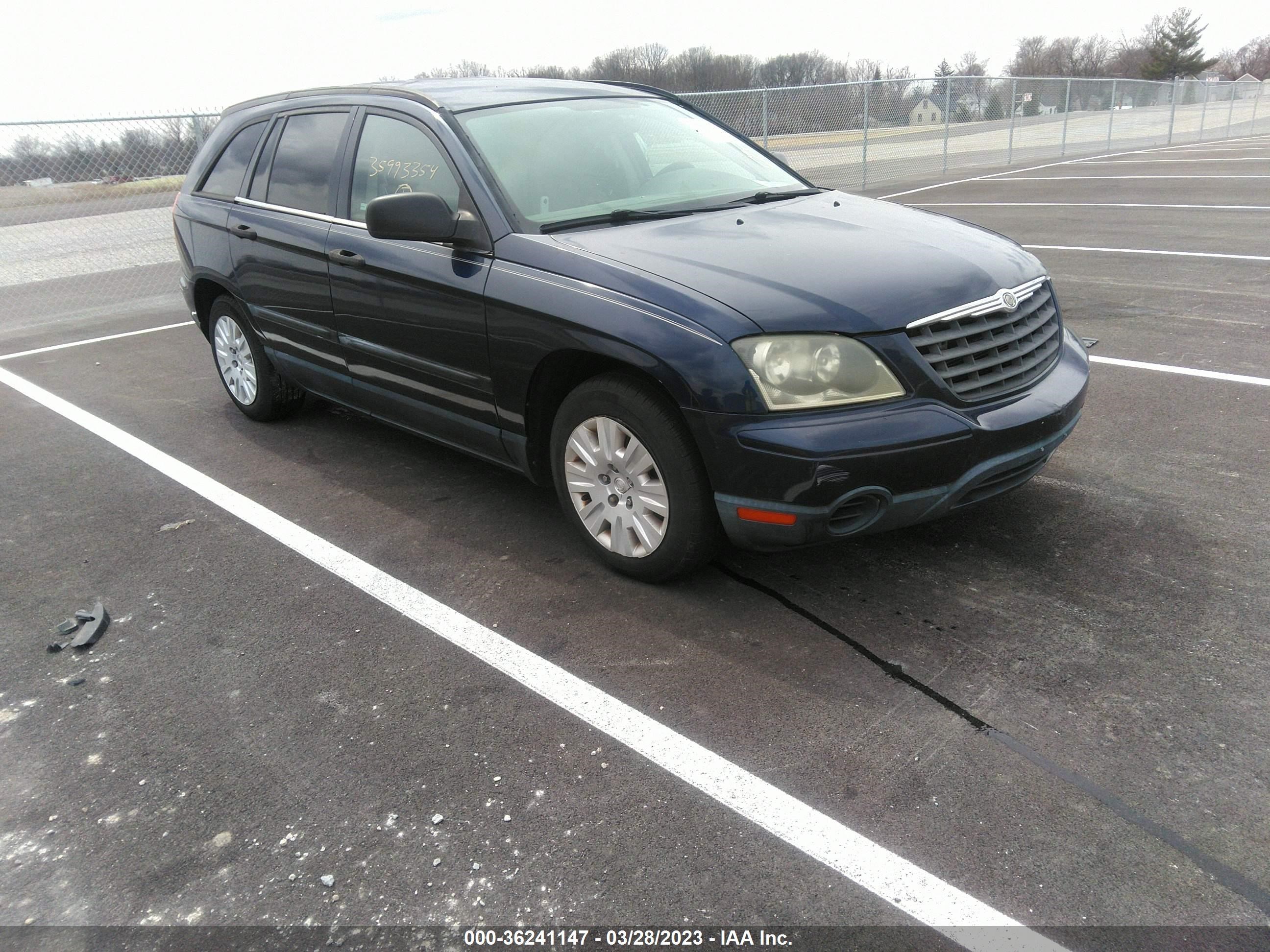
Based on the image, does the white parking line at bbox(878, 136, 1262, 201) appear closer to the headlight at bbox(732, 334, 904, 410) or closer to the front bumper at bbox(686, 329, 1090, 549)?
the front bumper at bbox(686, 329, 1090, 549)

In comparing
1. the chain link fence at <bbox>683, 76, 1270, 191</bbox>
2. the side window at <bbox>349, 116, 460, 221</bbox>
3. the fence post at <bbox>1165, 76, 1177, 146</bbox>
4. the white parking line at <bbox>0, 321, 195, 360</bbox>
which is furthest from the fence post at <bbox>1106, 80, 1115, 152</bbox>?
the side window at <bbox>349, 116, 460, 221</bbox>

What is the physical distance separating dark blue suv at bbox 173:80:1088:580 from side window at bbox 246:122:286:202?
0.11 ft

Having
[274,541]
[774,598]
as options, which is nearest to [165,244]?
[274,541]

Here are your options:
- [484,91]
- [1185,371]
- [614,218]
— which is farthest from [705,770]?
[1185,371]

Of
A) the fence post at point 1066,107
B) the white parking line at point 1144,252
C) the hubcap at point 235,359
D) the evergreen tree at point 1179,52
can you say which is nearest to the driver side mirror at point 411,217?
the hubcap at point 235,359

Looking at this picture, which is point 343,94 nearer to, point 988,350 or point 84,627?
point 84,627

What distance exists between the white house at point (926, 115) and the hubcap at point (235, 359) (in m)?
16.7

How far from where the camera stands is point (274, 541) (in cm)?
427

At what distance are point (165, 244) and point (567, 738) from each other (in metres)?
12.6

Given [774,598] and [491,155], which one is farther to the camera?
[491,155]

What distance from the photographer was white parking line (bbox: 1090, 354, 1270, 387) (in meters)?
5.50

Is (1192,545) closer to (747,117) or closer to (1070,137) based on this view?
(747,117)

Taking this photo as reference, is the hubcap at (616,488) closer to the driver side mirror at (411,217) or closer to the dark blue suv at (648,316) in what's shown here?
the dark blue suv at (648,316)

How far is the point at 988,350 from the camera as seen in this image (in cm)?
334
